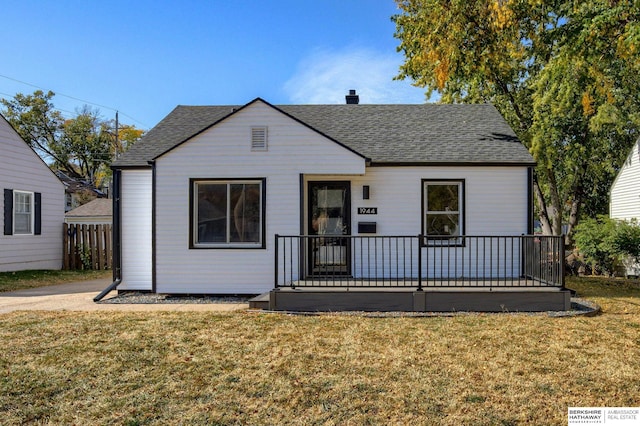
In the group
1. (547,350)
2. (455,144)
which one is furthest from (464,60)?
(547,350)

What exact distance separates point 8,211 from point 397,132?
12.3m

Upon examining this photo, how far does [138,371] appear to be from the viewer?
4.30m

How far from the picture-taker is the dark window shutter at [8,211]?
12582 millimetres

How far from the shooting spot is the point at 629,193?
15461 mm

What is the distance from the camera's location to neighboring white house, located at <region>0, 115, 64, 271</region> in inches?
500

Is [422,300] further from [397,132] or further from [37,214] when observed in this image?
[37,214]

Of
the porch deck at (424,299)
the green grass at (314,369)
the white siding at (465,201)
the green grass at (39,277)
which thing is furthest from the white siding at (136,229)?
the white siding at (465,201)

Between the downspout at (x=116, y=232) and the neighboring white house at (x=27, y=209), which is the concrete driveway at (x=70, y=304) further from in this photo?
the neighboring white house at (x=27, y=209)

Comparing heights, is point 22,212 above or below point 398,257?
above

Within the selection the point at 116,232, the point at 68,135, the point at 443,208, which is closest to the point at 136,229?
the point at 116,232

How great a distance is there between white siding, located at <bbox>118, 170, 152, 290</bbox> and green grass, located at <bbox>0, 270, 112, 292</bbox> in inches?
141

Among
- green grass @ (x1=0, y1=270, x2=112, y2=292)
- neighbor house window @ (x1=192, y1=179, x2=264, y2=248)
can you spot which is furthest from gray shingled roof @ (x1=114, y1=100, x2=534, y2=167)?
green grass @ (x1=0, y1=270, x2=112, y2=292)

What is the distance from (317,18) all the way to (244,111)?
624 cm

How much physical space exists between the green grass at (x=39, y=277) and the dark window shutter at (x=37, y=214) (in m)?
1.51
